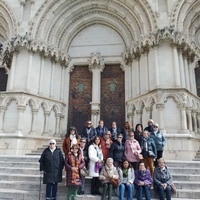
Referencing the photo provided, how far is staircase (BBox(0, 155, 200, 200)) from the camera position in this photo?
5.23 meters

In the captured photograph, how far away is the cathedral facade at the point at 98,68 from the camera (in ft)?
30.2

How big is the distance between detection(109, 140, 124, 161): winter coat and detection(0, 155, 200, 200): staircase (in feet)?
2.86

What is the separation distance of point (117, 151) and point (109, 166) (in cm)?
51

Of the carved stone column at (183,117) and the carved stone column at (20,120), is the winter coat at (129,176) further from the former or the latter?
the carved stone column at (20,120)

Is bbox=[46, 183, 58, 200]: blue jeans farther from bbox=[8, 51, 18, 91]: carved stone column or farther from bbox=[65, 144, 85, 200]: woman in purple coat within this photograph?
bbox=[8, 51, 18, 91]: carved stone column

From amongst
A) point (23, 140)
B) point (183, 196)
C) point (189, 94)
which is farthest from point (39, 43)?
point (183, 196)

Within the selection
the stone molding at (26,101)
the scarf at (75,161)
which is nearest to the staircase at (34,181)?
the scarf at (75,161)

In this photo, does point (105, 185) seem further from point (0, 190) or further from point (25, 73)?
point (25, 73)

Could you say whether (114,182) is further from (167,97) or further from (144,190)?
(167,97)

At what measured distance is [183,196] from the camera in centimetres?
513

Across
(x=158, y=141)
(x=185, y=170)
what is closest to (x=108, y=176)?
(x=158, y=141)

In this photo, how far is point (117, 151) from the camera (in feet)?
17.8

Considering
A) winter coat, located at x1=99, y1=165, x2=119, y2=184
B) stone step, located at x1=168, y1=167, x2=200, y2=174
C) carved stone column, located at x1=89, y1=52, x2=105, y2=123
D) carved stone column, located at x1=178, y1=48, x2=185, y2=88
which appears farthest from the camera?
carved stone column, located at x1=89, y1=52, x2=105, y2=123

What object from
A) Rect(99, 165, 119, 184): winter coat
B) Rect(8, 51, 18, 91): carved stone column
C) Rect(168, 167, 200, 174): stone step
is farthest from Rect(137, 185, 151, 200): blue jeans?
Rect(8, 51, 18, 91): carved stone column
